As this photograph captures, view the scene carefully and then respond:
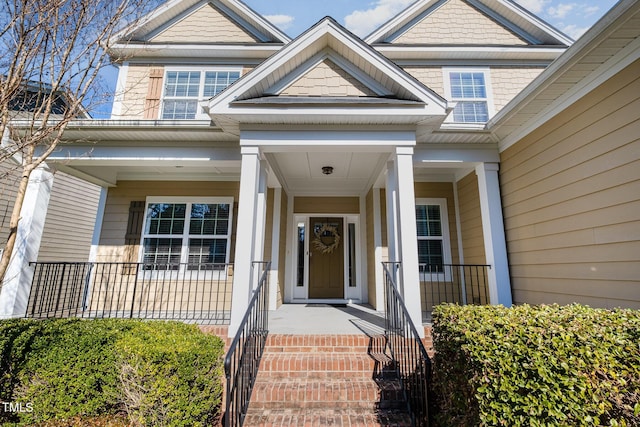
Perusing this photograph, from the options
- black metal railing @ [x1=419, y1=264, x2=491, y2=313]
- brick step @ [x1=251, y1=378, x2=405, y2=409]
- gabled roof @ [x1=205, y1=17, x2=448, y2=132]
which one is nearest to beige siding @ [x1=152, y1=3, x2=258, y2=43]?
gabled roof @ [x1=205, y1=17, x2=448, y2=132]

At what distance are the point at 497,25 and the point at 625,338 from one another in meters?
7.60

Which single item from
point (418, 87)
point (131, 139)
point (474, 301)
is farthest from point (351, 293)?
point (131, 139)

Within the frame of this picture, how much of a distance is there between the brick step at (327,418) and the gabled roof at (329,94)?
3.56 meters

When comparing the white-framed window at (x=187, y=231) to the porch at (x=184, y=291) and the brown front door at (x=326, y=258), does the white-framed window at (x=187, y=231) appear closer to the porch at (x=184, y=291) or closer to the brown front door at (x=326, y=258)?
the porch at (x=184, y=291)

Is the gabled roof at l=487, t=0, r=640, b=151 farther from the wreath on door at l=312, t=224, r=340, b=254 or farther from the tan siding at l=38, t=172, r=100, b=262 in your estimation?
the tan siding at l=38, t=172, r=100, b=262

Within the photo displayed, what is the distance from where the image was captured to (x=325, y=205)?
7512 mm

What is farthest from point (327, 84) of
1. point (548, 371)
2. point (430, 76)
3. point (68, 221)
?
point (68, 221)

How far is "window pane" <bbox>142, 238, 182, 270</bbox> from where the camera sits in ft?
20.9

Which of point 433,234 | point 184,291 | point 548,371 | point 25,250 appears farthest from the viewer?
point 433,234

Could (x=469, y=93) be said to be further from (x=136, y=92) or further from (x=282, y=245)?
(x=136, y=92)

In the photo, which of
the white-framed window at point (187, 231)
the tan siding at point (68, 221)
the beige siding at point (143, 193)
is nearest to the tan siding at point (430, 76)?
the beige siding at point (143, 193)

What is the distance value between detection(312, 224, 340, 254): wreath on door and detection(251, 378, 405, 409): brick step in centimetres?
446

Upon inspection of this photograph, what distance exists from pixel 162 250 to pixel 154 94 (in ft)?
11.7

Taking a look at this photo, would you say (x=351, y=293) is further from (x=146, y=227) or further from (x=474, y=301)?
(x=146, y=227)
